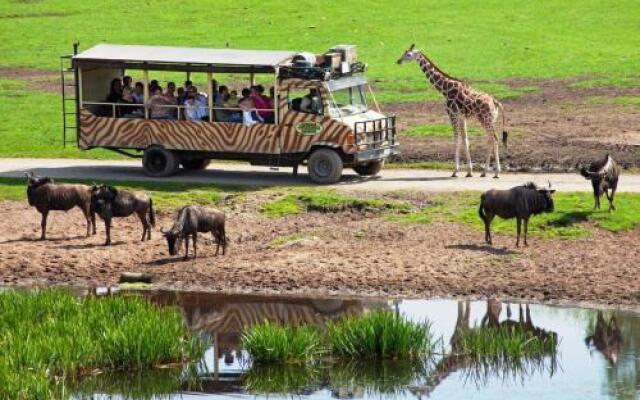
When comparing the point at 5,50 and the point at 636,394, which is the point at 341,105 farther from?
the point at 5,50

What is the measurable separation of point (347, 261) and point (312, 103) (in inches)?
269

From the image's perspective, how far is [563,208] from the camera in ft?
105

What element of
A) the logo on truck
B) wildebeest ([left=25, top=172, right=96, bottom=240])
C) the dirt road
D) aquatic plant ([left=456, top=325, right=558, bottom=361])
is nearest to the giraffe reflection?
aquatic plant ([left=456, top=325, right=558, bottom=361])

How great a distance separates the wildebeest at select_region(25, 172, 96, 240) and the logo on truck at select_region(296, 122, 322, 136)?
18.9 ft

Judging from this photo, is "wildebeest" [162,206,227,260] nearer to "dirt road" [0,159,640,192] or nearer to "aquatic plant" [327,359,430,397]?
"dirt road" [0,159,640,192]

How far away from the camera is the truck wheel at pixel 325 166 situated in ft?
117

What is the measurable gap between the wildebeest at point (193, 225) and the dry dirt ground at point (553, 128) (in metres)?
10.4

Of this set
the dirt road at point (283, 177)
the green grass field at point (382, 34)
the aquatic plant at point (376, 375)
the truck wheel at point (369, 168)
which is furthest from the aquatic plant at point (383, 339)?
the green grass field at point (382, 34)

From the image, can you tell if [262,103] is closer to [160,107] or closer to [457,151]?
[160,107]

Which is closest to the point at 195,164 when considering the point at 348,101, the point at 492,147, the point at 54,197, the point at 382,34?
the point at 348,101

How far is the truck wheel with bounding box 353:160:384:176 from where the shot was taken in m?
36.8

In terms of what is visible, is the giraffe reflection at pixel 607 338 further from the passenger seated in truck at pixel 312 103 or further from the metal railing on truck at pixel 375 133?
the passenger seated in truck at pixel 312 103

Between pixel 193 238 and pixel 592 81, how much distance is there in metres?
24.6

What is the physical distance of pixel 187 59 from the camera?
119 ft
